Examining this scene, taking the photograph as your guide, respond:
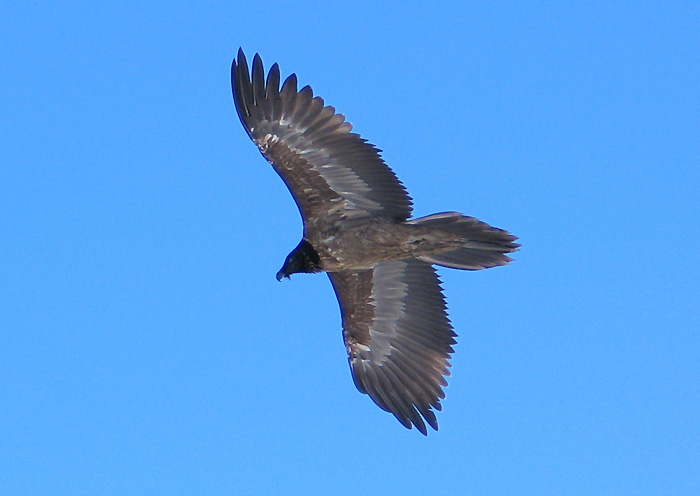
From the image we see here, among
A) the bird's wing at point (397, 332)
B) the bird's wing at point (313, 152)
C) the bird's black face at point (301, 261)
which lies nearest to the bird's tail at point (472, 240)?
the bird's wing at point (313, 152)

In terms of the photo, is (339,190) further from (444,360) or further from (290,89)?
(444,360)

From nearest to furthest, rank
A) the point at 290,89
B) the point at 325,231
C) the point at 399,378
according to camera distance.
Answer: the point at 290,89 < the point at 325,231 < the point at 399,378

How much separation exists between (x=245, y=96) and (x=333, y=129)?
0.94 m

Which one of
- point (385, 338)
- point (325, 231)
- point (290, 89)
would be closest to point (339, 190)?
point (325, 231)

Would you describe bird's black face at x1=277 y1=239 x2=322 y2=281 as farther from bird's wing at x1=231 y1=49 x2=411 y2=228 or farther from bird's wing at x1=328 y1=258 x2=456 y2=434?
bird's wing at x1=328 y1=258 x2=456 y2=434

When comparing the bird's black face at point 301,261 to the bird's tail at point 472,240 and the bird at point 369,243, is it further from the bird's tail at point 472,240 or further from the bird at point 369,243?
the bird's tail at point 472,240

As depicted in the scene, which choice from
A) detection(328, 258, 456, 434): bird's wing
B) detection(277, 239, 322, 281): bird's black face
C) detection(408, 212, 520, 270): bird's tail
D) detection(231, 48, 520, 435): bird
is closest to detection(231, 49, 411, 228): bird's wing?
detection(231, 48, 520, 435): bird

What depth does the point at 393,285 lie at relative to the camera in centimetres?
1328

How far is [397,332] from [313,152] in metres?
2.66

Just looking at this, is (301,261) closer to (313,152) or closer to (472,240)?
(313,152)

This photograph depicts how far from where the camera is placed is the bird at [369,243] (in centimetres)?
1159

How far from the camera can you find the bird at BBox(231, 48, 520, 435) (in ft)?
38.0

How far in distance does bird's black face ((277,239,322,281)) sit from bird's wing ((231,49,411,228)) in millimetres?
282

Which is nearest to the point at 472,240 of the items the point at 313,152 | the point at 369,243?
the point at 369,243
